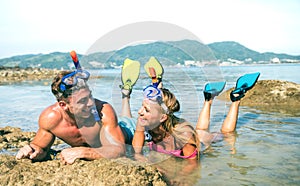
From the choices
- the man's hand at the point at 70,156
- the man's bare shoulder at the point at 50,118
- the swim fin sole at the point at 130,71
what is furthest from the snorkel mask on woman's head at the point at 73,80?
the swim fin sole at the point at 130,71

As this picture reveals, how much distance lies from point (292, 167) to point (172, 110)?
1.85m

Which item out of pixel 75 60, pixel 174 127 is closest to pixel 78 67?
pixel 75 60

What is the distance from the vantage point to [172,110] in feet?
15.1

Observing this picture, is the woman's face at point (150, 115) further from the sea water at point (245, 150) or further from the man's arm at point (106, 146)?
the sea water at point (245, 150)

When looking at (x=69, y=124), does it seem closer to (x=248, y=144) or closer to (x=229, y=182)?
(x=229, y=182)

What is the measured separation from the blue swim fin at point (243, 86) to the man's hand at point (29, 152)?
4073mm

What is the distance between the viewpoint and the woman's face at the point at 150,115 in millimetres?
4355

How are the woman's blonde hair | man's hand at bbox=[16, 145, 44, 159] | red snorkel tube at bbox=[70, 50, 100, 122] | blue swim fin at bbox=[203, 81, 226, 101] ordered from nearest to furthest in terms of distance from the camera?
man's hand at bbox=[16, 145, 44, 159], red snorkel tube at bbox=[70, 50, 100, 122], the woman's blonde hair, blue swim fin at bbox=[203, 81, 226, 101]

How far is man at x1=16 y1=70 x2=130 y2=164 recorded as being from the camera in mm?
3877

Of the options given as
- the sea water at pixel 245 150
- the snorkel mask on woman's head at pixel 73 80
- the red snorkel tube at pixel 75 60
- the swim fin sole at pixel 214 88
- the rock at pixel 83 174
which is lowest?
the sea water at pixel 245 150

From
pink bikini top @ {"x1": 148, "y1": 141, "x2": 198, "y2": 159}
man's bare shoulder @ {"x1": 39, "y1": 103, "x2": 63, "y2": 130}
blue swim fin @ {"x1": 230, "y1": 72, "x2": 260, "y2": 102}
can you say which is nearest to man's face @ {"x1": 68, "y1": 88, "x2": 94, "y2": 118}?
man's bare shoulder @ {"x1": 39, "y1": 103, "x2": 63, "y2": 130}

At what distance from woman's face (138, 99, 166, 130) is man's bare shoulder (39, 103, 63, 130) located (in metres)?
1.12

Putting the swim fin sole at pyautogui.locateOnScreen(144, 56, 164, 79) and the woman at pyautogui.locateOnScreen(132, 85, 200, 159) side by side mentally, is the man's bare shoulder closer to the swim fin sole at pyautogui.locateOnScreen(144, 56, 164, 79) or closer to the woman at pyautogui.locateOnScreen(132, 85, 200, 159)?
the woman at pyautogui.locateOnScreen(132, 85, 200, 159)

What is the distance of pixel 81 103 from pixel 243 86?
396cm
